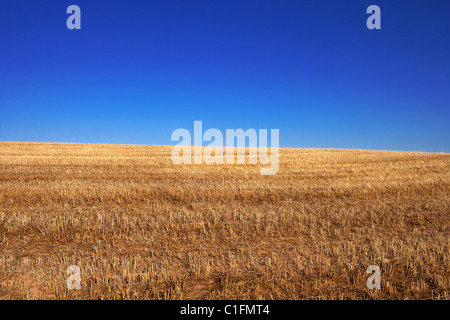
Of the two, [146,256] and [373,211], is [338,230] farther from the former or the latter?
[146,256]

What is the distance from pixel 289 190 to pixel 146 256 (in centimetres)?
918

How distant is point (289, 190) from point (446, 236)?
702cm

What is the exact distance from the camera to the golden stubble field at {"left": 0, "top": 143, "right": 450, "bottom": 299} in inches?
203

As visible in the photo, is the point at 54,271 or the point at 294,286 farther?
the point at 54,271

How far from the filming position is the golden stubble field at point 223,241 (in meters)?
5.15

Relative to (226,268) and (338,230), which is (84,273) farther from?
(338,230)

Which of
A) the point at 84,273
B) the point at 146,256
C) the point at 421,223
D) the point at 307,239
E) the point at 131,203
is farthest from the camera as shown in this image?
the point at 131,203

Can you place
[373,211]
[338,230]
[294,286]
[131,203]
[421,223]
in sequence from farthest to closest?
[131,203]
[373,211]
[421,223]
[338,230]
[294,286]

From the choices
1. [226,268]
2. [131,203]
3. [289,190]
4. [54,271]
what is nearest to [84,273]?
[54,271]

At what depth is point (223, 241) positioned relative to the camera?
763 cm

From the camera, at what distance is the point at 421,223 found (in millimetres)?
9078

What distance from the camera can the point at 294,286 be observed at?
515cm
